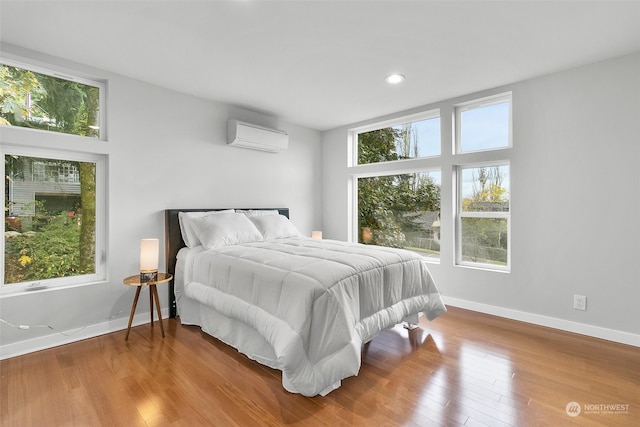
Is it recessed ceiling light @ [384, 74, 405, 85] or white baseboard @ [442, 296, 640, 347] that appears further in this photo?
recessed ceiling light @ [384, 74, 405, 85]

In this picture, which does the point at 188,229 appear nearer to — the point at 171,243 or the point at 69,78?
the point at 171,243

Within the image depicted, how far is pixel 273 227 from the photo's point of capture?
375cm

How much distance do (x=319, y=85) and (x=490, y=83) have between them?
1.78 m

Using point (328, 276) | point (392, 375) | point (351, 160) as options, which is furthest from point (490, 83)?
point (392, 375)

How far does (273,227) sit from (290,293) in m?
1.81

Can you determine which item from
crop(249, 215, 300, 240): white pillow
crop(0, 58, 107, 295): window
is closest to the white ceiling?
crop(0, 58, 107, 295): window

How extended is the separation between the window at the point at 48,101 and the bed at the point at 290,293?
115 centimetres

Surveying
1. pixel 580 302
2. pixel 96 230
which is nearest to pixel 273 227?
pixel 96 230

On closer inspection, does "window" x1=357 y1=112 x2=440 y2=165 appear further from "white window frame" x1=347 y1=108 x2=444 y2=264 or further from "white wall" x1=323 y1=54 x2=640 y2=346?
"white wall" x1=323 y1=54 x2=640 y2=346

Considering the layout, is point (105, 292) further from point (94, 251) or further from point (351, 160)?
point (351, 160)

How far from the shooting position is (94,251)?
297cm

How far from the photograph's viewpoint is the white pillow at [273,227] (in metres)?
3.69

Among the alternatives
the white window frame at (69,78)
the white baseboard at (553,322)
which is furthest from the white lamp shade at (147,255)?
the white baseboard at (553,322)

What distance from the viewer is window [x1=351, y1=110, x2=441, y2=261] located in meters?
4.00
